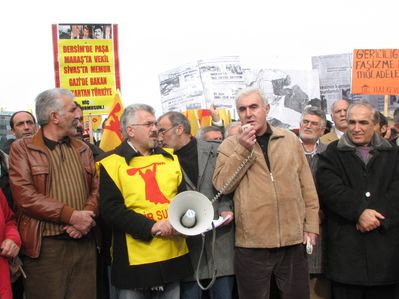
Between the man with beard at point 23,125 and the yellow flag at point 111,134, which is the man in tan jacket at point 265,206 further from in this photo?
the man with beard at point 23,125

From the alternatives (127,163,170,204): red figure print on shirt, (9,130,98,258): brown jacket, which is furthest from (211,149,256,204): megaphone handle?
(9,130,98,258): brown jacket

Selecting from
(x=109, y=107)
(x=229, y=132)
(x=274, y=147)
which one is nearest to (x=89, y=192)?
(x=274, y=147)

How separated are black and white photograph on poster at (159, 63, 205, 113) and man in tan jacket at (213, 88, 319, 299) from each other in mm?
3841

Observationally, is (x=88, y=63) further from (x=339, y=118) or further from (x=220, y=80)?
(x=339, y=118)

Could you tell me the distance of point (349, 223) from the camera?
159 inches

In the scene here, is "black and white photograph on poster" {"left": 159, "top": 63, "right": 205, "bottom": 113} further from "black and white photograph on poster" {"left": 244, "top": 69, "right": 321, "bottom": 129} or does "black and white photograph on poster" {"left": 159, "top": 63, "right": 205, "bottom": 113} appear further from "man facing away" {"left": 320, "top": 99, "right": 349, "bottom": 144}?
"man facing away" {"left": 320, "top": 99, "right": 349, "bottom": 144}

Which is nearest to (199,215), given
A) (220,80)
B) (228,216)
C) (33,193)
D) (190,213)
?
(190,213)

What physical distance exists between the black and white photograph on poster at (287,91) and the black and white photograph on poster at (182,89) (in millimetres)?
924

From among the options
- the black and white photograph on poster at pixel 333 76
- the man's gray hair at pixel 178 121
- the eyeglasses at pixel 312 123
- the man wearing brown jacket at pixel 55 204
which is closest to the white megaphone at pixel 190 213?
the man wearing brown jacket at pixel 55 204

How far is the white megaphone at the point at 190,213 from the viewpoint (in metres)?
3.32

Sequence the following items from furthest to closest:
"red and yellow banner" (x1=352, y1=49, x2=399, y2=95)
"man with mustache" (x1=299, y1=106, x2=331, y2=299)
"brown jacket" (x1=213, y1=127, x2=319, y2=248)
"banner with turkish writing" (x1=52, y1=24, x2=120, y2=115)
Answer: "red and yellow banner" (x1=352, y1=49, x2=399, y2=95) → "banner with turkish writing" (x1=52, y1=24, x2=120, y2=115) → "man with mustache" (x1=299, y1=106, x2=331, y2=299) → "brown jacket" (x1=213, y1=127, x2=319, y2=248)

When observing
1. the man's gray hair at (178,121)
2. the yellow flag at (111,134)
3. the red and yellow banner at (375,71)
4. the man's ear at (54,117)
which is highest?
the red and yellow banner at (375,71)

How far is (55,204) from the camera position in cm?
345

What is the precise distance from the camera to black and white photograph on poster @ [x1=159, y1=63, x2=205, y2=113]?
302 inches
